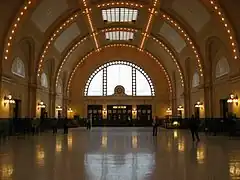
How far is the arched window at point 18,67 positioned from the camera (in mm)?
25337

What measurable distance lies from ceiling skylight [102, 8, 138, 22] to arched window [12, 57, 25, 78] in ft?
37.3

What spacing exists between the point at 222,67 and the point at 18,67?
1913cm

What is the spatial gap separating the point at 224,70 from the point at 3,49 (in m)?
19.0

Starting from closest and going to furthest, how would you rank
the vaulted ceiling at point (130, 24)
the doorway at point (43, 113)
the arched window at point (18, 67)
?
the vaulted ceiling at point (130, 24) → the arched window at point (18, 67) → the doorway at point (43, 113)

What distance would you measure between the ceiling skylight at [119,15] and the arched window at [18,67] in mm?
11363

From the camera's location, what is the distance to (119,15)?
34.7 meters

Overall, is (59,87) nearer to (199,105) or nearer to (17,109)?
(17,109)

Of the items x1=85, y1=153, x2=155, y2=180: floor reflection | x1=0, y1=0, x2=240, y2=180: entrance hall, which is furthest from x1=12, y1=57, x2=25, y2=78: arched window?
x1=85, y1=153, x2=155, y2=180: floor reflection

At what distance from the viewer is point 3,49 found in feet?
71.1

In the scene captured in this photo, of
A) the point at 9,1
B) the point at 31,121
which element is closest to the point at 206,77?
the point at 31,121

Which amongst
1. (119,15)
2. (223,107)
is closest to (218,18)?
(223,107)

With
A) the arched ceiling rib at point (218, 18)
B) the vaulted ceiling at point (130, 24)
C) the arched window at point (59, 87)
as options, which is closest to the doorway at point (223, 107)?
the vaulted ceiling at point (130, 24)

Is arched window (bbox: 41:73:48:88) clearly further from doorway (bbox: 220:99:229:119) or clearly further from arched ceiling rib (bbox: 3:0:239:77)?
doorway (bbox: 220:99:229:119)

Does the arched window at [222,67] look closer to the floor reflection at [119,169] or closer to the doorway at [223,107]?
the doorway at [223,107]
